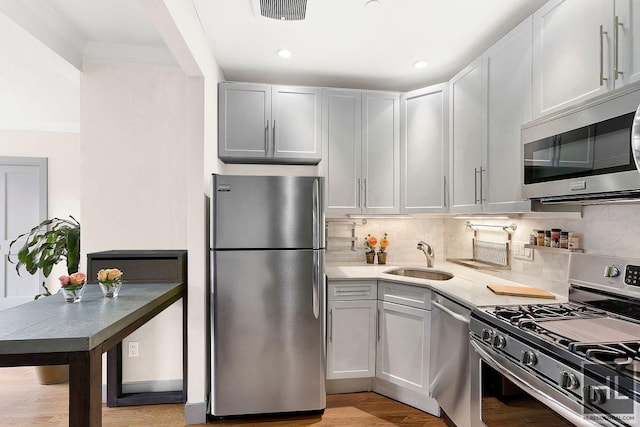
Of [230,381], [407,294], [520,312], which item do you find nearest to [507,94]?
[520,312]

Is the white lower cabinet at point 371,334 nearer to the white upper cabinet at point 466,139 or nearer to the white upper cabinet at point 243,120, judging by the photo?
the white upper cabinet at point 466,139

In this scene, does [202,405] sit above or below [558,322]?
below

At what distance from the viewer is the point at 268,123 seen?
2750 millimetres

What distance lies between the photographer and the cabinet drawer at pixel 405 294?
231 cm

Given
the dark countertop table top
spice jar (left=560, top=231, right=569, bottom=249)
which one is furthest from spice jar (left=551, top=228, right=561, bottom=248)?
the dark countertop table top

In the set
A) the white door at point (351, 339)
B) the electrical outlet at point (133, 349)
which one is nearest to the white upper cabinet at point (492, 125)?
the white door at point (351, 339)

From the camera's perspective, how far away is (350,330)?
8.35 ft

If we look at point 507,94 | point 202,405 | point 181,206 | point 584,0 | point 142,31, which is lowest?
point 202,405

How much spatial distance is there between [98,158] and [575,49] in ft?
9.88

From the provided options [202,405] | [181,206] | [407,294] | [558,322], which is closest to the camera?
[558,322]

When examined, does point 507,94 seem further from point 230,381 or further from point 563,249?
point 230,381

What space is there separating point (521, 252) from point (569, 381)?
132cm

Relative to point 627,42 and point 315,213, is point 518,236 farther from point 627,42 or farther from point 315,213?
point 315,213

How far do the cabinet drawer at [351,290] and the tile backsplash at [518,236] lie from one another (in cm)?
62
